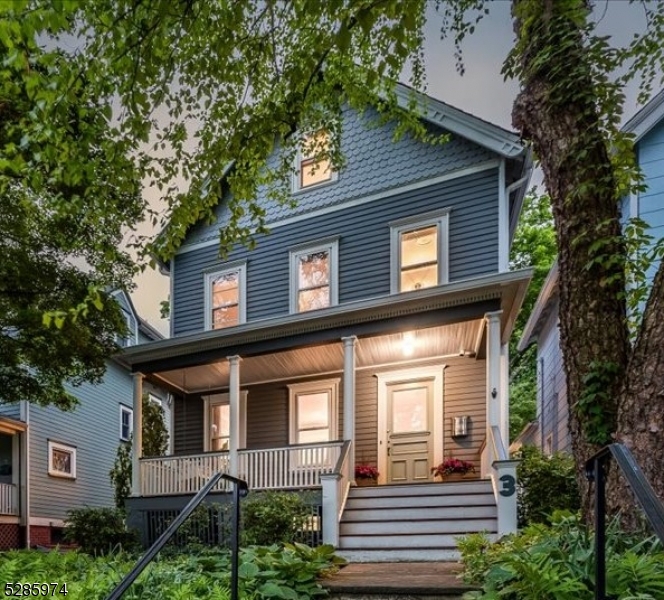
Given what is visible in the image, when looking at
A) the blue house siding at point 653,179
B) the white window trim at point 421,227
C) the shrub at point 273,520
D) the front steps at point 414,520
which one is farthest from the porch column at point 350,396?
the blue house siding at point 653,179

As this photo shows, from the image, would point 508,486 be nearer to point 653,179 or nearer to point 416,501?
point 416,501

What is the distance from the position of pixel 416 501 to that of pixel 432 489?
10.9 inches

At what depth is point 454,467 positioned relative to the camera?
27.9ft

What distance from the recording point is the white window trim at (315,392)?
388 inches

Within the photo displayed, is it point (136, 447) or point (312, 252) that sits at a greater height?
point (312, 252)

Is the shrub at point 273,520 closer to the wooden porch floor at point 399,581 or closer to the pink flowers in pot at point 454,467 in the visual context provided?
the wooden porch floor at point 399,581

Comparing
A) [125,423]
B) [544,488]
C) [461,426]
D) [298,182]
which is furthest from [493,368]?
[125,423]

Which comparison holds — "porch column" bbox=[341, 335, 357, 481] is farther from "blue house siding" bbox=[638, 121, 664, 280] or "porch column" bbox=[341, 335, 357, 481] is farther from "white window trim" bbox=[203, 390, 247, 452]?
"blue house siding" bbox=[638, 121, 664, 280]

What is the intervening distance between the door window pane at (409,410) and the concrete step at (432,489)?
83.1 inches

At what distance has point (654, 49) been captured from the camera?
13.6 feet

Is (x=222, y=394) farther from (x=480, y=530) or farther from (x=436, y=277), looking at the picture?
(x=480, y=530)

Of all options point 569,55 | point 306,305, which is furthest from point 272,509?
point 569,55

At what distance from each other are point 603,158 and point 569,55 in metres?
0.82

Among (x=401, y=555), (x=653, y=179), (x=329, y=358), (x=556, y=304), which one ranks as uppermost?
(x=653, y=179)
